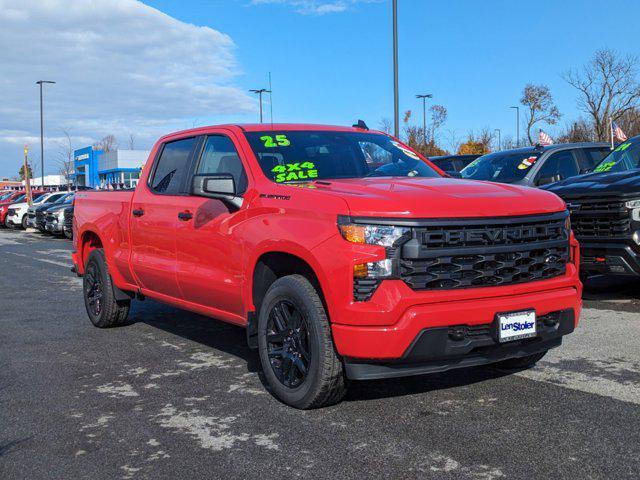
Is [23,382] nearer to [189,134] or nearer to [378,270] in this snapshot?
[189,134]

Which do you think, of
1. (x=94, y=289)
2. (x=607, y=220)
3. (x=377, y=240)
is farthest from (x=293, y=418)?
(x=607, y=220)

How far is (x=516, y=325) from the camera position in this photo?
420 centimetres

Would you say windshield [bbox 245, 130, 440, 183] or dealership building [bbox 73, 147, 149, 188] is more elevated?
dealership building [bbox 73, 147, 149, 188]

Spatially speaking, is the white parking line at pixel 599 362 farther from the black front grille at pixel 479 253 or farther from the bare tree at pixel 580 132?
the bare tree at pixel 580 132

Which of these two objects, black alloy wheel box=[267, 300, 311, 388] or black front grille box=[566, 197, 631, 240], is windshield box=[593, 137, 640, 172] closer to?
black front grille box=[566, 197, 631, 240]

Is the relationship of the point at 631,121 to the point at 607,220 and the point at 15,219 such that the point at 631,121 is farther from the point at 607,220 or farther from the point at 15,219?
the point at 607,220

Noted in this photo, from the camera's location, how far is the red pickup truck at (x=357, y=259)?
401cm

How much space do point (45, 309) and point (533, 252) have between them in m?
6.46

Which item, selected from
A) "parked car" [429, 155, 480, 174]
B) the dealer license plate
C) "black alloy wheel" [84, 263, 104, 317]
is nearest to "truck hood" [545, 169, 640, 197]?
the dealer license plate

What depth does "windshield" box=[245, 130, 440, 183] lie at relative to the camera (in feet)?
17.2

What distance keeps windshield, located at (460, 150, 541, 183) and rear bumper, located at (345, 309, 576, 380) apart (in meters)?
6.67

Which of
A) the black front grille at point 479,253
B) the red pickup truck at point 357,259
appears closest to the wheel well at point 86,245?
the red pickup truck at point 357,259

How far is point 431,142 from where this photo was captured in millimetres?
48094

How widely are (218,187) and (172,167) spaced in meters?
1.45
